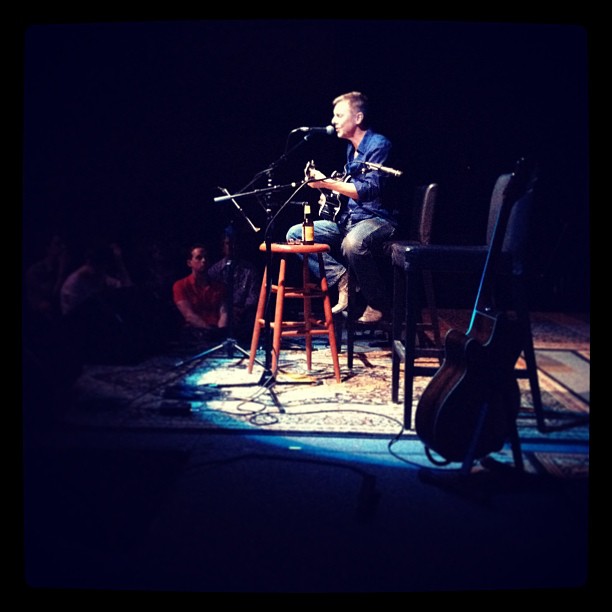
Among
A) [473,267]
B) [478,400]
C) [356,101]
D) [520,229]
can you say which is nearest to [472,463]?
[478,400]

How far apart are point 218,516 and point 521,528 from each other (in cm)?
83

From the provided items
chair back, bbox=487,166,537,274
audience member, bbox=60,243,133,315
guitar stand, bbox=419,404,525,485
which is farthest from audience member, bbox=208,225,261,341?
guitar stand, bbox=419,404,525,485

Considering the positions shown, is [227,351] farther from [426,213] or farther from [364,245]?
[426,213]

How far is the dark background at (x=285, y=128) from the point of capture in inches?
76.9

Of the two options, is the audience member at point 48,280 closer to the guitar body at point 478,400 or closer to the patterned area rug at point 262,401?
the patterned area rug at point 262,401

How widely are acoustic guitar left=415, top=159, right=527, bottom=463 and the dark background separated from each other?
720 mm

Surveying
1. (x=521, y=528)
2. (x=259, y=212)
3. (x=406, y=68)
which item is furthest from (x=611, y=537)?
(x=259, y=212)

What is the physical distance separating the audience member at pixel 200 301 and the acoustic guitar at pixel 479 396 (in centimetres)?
198

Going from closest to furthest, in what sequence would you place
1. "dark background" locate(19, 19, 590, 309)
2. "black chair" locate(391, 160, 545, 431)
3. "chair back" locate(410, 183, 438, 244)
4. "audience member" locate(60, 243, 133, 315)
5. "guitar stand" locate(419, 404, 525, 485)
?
"guitar stand" locate(419, 404, 525, 485)
"dark background" locate(19, 19, 590, 309)
"black chair" locate(391, 160, 545, 431)
"audience member" locate(60, 243, 133, 315)
"chair back" locate(410, 183, 438, 244)

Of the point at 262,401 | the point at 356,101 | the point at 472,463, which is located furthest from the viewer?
Answer: the point at 356,101

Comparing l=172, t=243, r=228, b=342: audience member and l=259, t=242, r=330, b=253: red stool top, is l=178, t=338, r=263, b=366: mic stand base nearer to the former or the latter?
l=172, t=243, r=228, b=342: audience member

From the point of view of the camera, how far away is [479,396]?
6.07ft

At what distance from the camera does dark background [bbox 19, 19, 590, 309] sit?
1.95m

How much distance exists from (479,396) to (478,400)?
1 cm
